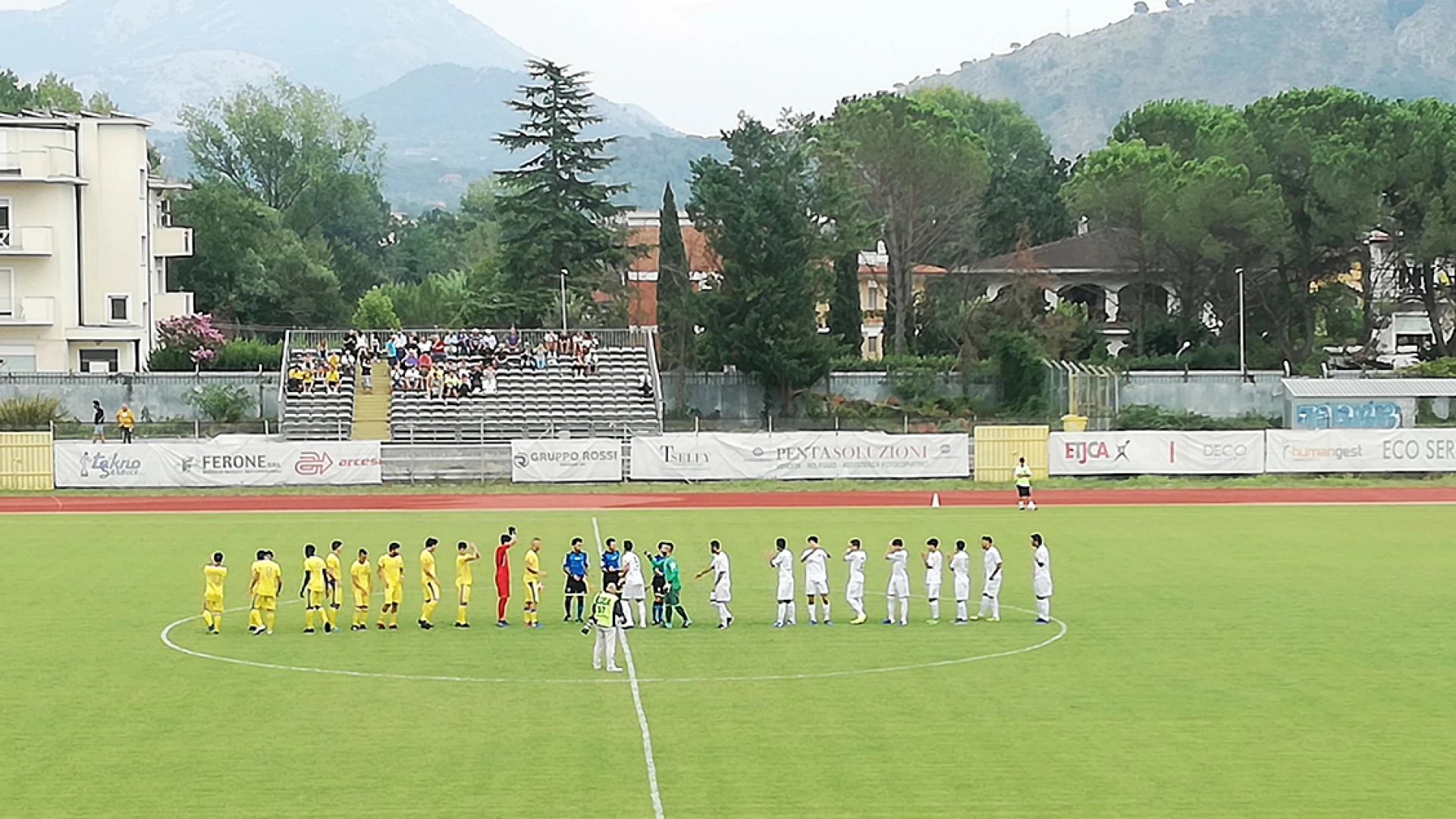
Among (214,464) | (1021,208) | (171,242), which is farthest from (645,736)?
(1021,208)

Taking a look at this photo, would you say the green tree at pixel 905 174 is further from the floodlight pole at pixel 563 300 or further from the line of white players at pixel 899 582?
the line of white players at pixel 899 582

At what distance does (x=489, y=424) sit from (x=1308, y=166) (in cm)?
3601

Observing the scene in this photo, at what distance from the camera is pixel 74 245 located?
2687 inches

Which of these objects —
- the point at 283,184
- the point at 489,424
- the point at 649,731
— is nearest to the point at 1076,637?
the point at 649,731

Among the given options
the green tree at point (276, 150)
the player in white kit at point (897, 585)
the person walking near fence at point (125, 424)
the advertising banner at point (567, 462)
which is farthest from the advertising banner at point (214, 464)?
the green tree at point (276, 150)

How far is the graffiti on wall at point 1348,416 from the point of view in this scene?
173 feet

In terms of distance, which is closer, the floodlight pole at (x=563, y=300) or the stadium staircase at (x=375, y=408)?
the stadium staircase at (x=375, y=408)

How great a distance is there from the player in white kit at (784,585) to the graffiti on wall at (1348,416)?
31669 millimetres

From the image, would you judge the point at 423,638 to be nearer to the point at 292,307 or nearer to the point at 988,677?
the point at 988,677

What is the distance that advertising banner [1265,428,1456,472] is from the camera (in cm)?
4988

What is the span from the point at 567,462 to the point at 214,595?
23950mm

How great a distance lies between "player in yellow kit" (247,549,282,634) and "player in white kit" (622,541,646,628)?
5.07m

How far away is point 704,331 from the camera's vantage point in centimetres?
6594

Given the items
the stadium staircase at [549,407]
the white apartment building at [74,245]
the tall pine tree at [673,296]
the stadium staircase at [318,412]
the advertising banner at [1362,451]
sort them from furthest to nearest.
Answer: the tall pine tree at [673,296] → the white apartment building at [74,245] → the stadium staircase at [318,412] → the stadium staircase at [549,407] → the advertising banner at [1362,451]
